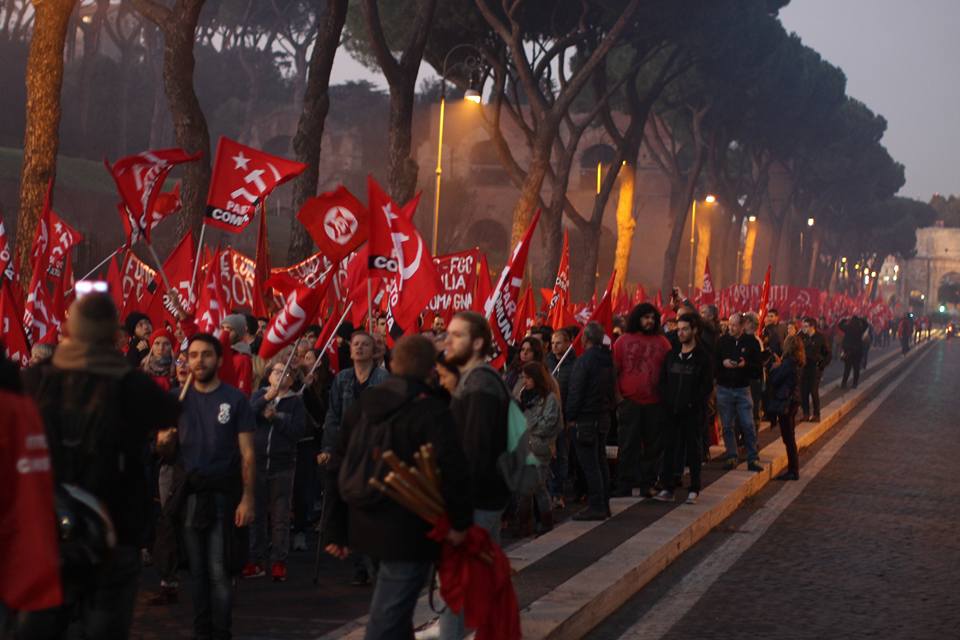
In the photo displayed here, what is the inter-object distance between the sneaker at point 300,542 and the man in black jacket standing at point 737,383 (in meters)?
5.16

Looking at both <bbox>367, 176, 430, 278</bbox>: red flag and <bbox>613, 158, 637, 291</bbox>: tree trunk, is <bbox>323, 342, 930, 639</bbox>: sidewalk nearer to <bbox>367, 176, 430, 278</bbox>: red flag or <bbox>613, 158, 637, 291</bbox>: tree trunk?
<bbox>367, 176, 430, 278</bbox>: red flag

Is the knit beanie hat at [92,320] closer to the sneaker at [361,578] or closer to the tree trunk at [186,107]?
the sneaker at [361,578]

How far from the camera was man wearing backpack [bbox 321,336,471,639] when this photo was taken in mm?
5316

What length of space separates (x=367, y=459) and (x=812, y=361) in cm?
1575

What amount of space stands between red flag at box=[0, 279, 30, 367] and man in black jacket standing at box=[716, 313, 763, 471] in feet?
→ 19.5

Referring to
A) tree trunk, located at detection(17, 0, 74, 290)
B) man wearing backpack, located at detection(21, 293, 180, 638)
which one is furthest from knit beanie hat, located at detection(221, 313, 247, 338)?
tree trunk, located at detection(17, 0, 74, 290)

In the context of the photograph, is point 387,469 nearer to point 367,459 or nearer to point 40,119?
point 367,459

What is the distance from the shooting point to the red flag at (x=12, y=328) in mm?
10211

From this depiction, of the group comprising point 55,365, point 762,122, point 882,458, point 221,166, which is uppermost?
point 762,122

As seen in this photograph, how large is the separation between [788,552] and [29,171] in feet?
26.6

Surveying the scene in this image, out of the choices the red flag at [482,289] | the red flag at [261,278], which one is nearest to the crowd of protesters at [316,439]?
the red flag at [261,278]

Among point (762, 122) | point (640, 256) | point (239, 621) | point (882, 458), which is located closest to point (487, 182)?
point (640, 256)

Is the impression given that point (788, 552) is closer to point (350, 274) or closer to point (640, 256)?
point (350, 274)

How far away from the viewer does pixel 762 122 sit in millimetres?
49500
